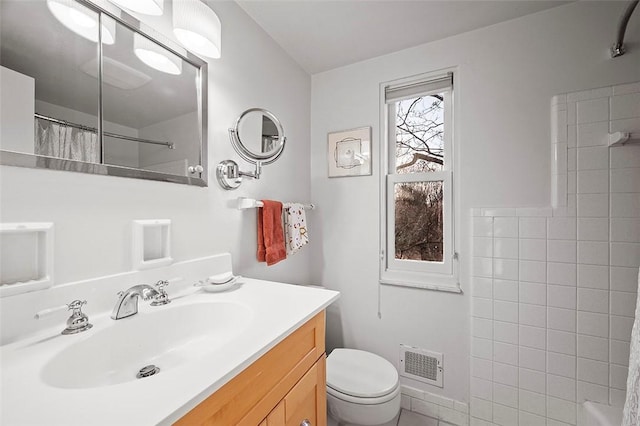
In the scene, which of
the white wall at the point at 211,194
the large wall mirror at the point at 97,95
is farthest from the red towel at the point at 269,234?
the large wall mirror at the point at 97,95

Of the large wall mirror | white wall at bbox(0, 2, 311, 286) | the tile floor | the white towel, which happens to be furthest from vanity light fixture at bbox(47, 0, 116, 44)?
the tile floor

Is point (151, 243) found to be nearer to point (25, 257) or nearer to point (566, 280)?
point (25, 257)

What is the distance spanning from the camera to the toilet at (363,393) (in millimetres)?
1128

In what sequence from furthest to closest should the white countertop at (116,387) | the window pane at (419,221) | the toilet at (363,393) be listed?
the window pane at (419,221) < the toilet at (363,393) < the white countertop at (116,387)

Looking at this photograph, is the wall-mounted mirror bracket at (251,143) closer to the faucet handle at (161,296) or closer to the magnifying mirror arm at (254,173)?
the magnifying mirror arm at (254,173)

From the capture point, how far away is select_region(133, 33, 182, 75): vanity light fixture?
853mm

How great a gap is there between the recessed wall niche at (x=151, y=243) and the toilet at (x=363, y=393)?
0.97 m

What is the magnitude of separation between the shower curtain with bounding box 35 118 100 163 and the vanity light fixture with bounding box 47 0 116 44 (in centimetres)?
29

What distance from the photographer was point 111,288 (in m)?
0.75

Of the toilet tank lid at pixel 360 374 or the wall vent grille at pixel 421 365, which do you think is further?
the wall vent grille at pixel 421 365

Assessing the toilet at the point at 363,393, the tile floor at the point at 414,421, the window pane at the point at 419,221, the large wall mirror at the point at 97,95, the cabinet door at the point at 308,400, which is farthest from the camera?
the window pane at the point at 419,221

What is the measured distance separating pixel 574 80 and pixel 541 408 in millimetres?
1622

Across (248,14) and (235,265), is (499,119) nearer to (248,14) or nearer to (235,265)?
(248,14)

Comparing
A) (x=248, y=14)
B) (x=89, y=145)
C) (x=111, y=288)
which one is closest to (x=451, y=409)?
(x=111, y=288)
